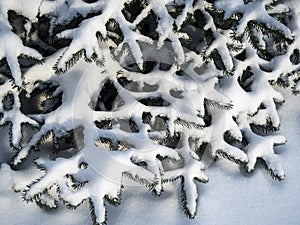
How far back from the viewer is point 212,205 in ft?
7.34

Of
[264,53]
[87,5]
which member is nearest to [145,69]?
[87,5]

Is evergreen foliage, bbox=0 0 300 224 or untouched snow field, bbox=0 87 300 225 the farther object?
untouched snow field, bbox=0 87 300 225

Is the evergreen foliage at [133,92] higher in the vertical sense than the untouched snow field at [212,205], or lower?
higher

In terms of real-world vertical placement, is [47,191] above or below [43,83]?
below

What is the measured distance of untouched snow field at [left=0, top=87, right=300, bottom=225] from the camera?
2160mm

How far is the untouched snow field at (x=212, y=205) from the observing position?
2160mm

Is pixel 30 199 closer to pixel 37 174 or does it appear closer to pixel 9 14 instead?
pixel 37 174

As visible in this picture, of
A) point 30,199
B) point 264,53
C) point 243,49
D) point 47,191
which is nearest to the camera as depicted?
point 30,199

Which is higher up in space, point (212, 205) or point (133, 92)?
point (133, 92)

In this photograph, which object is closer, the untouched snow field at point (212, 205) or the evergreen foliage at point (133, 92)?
the evergreen foliage at point (133, 92)

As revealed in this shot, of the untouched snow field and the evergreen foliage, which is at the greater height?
the evergreen foliage

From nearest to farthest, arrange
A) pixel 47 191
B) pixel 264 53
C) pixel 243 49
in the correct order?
pixel 47 191
pixel 243 49
pixel 264 53

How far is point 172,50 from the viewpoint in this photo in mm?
2203

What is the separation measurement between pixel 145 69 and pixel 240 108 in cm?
57
